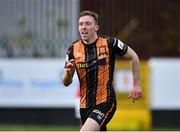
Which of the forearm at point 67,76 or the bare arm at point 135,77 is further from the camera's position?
the bare arm at point 135,77

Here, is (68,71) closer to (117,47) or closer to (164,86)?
(117,47)

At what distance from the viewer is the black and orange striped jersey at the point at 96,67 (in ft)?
36.6

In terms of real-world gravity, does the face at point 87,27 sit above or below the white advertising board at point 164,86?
above

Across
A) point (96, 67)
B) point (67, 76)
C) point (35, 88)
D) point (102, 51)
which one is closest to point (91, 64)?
point (96, 67)

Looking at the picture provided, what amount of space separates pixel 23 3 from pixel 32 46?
1.85 meters

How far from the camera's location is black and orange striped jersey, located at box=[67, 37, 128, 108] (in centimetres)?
1114

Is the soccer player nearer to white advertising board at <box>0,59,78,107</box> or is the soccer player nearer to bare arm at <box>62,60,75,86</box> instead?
bare arm at <box>62,60,75,86</box>

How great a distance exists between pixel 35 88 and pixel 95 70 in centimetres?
1093

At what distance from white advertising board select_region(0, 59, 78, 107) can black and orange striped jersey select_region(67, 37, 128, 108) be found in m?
10.5

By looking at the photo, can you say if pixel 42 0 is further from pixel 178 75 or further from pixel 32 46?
pixel 178 75

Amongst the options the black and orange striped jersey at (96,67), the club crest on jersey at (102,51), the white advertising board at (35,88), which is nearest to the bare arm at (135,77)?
the black and orange striped jersey at (96,67)

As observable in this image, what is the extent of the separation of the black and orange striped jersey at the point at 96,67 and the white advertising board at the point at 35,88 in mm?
10461

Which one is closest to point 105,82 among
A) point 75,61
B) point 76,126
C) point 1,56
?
point 75,61

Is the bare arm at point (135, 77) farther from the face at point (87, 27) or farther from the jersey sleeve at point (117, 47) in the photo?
the face at point (87, 27)
